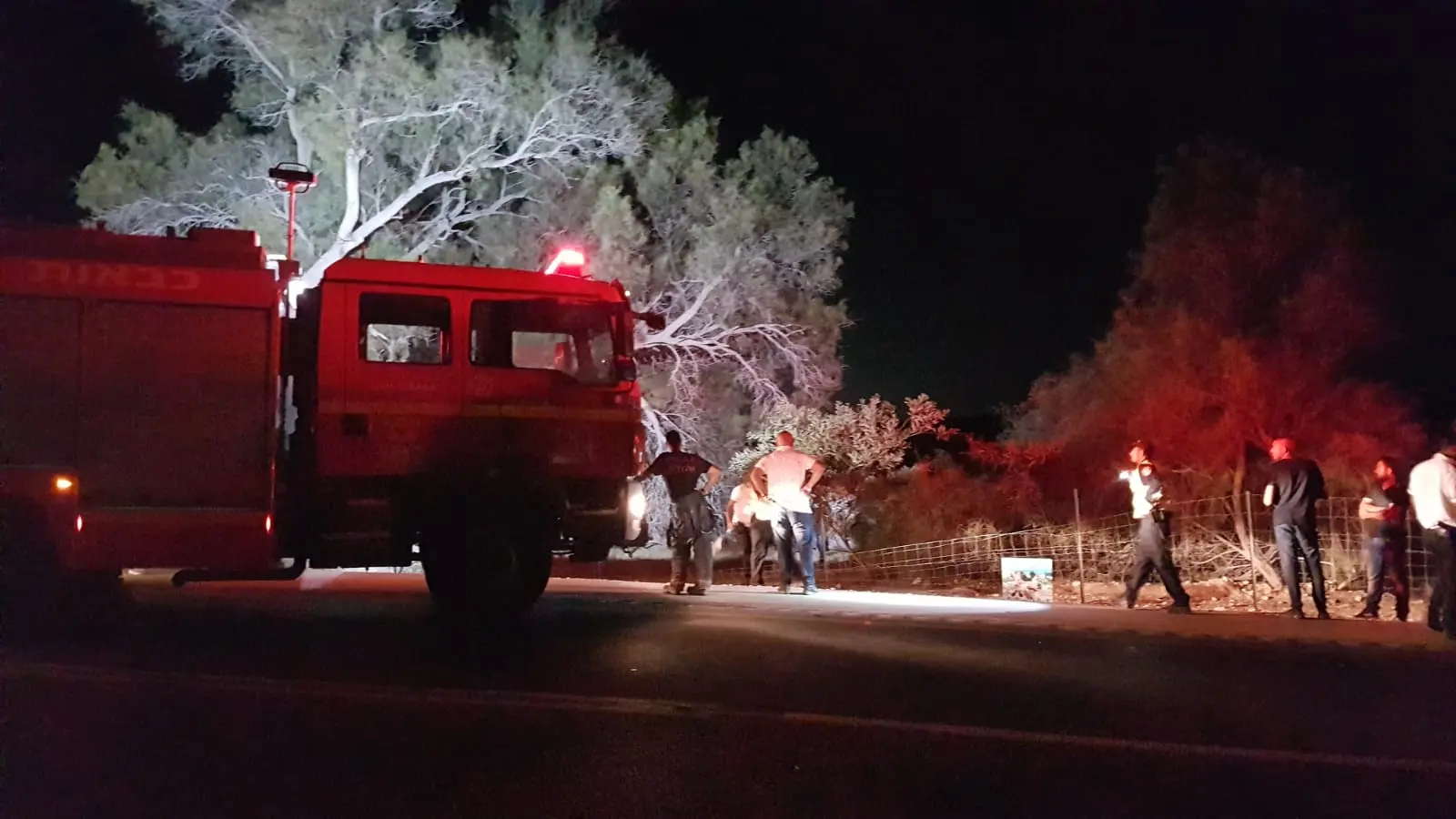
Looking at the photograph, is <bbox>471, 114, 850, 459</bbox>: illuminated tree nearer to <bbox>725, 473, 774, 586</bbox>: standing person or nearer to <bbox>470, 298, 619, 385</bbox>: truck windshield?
<bbox>725, 473, 774, 586</bbox>: standing person

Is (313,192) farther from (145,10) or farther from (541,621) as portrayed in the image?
(541,621)

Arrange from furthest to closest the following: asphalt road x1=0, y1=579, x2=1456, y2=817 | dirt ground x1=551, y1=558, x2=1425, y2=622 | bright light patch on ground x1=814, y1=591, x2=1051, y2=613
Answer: dirt ground x1=551, y1=558, x2=1425, y2=622
bright light patch on ground x1=814, y1=591, x2=1051, y2=613
asphalt road x1=0, y1=579, x2=1456, y2=817

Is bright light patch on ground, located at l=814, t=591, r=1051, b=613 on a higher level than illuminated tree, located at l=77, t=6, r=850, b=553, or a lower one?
lower

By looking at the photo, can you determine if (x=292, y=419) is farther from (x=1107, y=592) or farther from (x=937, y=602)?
(x=1107, y=592)

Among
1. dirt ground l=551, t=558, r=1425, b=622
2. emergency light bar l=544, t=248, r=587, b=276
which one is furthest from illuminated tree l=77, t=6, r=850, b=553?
emergency light bar l=544, t=248, r=587, b=276

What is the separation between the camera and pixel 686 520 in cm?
1270

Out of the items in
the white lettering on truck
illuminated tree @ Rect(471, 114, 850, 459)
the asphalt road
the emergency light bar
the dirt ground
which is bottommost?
the asphalt road

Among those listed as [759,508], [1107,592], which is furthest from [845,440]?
[759,508]

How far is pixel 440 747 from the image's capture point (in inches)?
240

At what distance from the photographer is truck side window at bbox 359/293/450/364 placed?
9.66 m

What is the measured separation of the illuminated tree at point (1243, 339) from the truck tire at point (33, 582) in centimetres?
1333

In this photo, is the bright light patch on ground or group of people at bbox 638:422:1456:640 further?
the bright light patch on ground

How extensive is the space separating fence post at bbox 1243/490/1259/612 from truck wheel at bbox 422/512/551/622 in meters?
7.66

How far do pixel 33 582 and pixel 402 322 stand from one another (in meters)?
3.17
